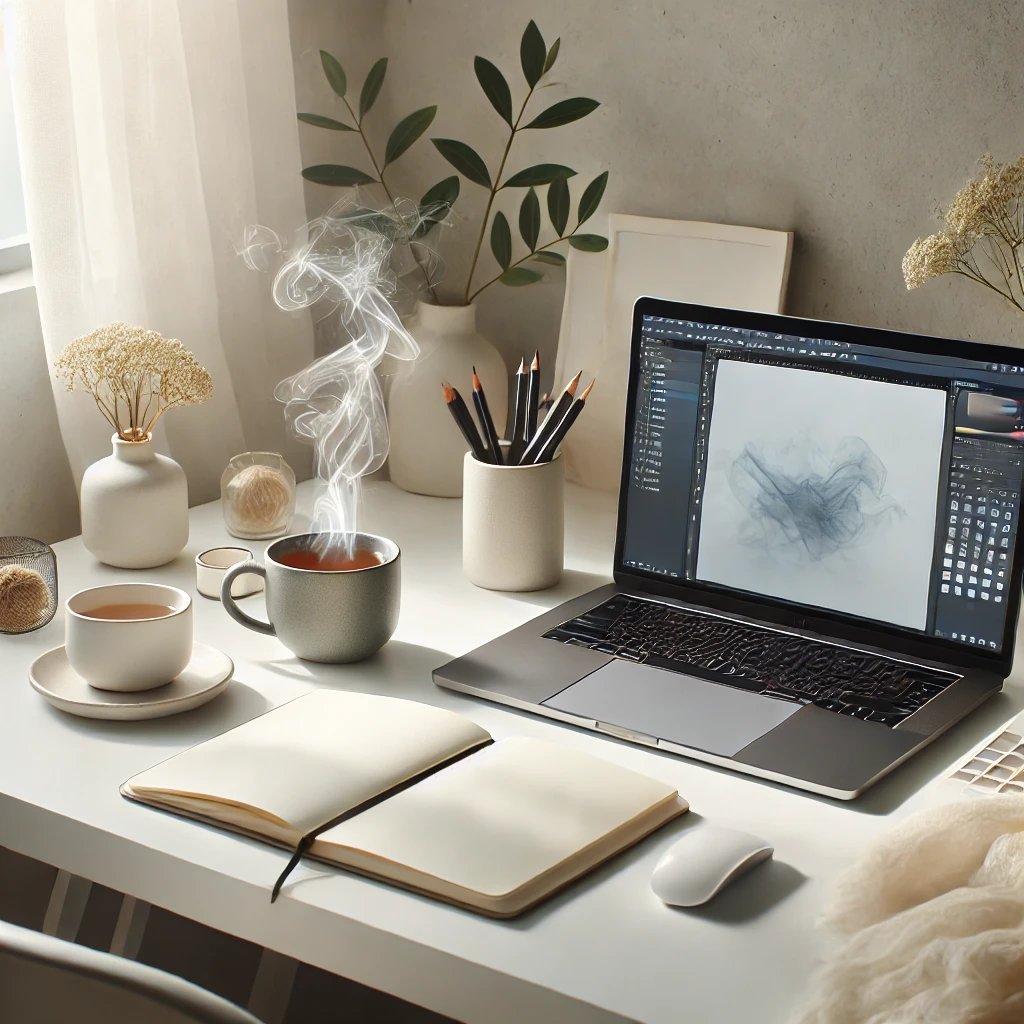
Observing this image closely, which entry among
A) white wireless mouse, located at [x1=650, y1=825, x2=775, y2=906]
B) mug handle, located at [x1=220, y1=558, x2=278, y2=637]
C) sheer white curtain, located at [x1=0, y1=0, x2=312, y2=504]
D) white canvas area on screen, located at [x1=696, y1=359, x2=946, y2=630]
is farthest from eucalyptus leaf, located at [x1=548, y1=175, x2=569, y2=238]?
white wireless mouse, located at [x1=650, y1=825, x2=775, y2=906]

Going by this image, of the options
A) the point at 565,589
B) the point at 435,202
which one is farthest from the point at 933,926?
the point at 435,202

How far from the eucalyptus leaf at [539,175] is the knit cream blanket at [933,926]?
100 cm

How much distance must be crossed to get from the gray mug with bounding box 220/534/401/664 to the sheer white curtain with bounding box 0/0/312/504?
0.44 m

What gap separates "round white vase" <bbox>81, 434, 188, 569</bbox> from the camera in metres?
1.33

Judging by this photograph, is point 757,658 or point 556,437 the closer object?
point 757,658

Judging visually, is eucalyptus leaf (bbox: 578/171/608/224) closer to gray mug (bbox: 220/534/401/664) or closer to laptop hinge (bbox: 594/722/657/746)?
gray mug (bbox: 220/534/401/664)

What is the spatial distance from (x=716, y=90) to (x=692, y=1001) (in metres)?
1.16

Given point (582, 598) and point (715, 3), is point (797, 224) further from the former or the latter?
point (582, 598)

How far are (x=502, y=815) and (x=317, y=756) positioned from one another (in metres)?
0.15

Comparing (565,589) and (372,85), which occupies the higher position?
(372,85)

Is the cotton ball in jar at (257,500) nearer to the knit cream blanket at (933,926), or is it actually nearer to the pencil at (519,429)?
the pencil at (519,429)

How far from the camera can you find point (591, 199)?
159 centimetres

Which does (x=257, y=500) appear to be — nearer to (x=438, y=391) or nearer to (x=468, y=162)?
(x=438, y=391)

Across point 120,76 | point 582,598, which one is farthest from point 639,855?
point 120,76
